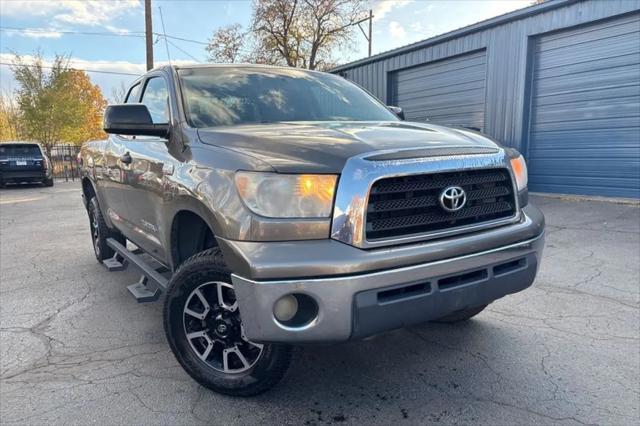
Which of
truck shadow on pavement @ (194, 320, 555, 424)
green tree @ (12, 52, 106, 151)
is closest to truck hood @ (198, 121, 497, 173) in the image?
truck shadow on pavement @ (194, 320, 555, 424)

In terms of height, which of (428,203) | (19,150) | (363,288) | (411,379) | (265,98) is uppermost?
(265,98)

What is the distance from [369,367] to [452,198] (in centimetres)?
128

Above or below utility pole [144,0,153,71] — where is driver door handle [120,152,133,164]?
below

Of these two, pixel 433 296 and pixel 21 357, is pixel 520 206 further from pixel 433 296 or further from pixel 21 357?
pixel 21 357

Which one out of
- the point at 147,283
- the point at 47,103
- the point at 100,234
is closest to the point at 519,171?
the point at 147,283

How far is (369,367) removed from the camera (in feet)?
9.61

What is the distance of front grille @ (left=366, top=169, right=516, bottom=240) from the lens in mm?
2131

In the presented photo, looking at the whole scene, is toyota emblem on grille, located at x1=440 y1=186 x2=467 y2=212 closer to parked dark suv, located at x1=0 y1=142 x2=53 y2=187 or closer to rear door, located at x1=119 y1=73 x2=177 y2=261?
rear door, located at x1=119 y1=73 x2=177 y2=261

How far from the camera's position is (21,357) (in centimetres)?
317

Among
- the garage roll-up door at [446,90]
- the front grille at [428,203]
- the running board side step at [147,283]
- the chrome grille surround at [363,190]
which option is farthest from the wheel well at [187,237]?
the garage roll-up door at [446,90]

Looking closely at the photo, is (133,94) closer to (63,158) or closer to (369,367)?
(369,367)

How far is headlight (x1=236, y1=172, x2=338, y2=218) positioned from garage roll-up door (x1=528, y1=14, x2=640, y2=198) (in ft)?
30.8

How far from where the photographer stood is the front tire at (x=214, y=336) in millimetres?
2412

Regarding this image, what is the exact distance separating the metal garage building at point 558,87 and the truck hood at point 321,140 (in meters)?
8.38
